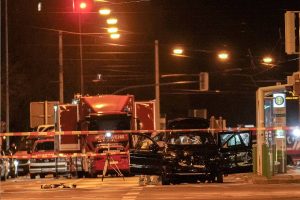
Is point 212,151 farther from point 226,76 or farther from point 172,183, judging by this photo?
point 226,76

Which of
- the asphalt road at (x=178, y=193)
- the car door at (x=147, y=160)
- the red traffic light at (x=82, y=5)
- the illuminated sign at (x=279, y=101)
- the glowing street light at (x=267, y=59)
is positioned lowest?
the asphalt road at (x=178, y=193)

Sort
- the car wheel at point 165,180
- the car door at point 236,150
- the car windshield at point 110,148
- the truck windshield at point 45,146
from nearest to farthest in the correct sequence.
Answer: the car wheel at point 165,180
the car door at point 236,150
the car windshield at point 110,148
the truck windshield at point 45,146

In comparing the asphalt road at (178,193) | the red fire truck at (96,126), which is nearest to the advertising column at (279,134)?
the asphalt road at (178,193)

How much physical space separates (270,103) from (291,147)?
7696 millimetres

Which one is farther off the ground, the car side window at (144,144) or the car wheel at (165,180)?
the car side window at (144,144)

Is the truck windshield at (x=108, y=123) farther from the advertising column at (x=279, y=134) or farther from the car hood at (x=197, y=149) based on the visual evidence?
the car hood at (x=197, y=149)

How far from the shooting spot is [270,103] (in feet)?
85.8

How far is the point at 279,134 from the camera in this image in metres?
24.6

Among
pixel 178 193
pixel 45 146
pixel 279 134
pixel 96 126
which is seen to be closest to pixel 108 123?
pixel 96 126

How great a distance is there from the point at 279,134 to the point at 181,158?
507 cm

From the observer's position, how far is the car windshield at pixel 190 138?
70.2ft

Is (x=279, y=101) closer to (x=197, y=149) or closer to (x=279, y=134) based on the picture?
(x=279, y=134)

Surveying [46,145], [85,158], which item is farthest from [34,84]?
[85,158]

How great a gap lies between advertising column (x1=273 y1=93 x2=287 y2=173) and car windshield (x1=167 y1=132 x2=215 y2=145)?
2435mm
